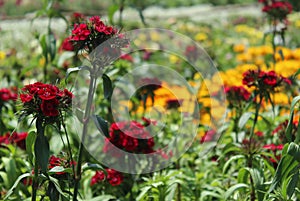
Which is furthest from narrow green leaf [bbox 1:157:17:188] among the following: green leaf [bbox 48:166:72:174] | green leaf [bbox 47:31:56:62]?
green leaf [bbox 47:31:56:62]

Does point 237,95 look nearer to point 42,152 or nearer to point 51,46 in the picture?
point 51,46

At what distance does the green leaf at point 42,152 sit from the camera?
7.96 ft

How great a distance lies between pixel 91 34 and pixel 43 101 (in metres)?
0.45

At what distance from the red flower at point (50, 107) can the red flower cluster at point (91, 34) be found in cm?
36

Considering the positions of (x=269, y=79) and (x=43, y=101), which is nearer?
(x=43, y=101)

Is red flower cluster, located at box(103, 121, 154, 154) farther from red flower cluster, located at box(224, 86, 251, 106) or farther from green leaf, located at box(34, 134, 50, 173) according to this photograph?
green leaf, located at box(34, 134, 50, 173)

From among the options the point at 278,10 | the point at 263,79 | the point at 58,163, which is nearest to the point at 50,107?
the point at 58,163

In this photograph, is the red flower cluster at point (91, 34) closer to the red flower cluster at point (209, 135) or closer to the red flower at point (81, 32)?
the red flower at point (81, 32)

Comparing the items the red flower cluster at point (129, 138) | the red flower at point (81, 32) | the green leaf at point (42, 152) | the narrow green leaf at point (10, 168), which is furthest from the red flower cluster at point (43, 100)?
the narrow green leaf at point (10, 168)

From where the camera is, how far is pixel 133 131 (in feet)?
11.1

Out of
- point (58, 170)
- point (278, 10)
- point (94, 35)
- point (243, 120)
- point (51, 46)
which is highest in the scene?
point (278, 10)

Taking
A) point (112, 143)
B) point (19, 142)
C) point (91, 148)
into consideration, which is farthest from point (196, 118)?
point (19, 142)

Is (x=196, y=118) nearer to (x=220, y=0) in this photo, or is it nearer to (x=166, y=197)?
(x=166, y=197)

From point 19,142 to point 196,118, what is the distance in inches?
59.2
